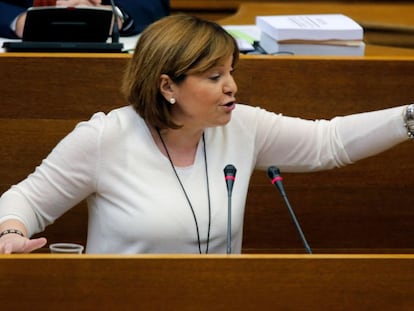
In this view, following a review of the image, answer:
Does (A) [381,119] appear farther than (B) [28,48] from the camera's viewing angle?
No

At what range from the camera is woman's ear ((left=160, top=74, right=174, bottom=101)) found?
7.35 feet

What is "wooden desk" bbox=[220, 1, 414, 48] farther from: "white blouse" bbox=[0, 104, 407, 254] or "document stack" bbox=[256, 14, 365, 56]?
"white blouse" bbox=[0, 104, 407, 254]

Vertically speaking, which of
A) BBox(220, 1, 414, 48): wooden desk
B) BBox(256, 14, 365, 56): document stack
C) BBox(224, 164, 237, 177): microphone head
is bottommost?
BBox(220, 1, 414, 48): wooden desk

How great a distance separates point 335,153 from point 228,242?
0.41 m

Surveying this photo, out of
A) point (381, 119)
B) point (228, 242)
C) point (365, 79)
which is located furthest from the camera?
point (365, 79)

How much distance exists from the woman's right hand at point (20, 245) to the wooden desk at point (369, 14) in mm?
1698

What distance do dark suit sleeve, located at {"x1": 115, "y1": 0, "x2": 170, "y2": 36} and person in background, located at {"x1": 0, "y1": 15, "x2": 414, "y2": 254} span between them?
3.48 feet

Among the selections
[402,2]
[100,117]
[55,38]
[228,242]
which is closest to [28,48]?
[55,38]
